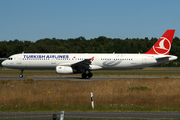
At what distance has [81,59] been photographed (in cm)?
3853

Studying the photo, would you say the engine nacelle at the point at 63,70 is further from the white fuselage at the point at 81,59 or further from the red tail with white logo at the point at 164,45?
the red tail with white logo at the point at 164,45

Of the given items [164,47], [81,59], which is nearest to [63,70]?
[81,59]

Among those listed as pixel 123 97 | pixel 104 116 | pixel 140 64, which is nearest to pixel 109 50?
pixel 140 64

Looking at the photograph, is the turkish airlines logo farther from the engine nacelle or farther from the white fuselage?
the engine nacelle

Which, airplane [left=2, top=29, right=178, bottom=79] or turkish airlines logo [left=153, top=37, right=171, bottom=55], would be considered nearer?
airplane [left=2, top=29, right=178, bottom=79]

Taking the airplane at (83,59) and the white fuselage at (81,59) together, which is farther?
the white fuselage at (81,59)

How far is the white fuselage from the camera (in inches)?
1495

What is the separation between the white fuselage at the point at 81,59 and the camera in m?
38.0

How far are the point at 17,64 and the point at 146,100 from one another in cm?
2684

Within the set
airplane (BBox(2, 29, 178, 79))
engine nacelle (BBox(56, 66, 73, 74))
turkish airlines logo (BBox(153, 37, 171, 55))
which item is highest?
turkish airlines logo (BBox(153, 37, 171, 55))

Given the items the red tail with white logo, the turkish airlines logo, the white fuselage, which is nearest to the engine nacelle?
the white fuselage

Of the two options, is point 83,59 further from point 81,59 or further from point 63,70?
point 63,70

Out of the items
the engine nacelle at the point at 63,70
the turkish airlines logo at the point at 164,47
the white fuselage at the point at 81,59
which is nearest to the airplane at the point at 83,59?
the white fuselage at the point at 81,59

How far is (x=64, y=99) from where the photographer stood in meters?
17.2
